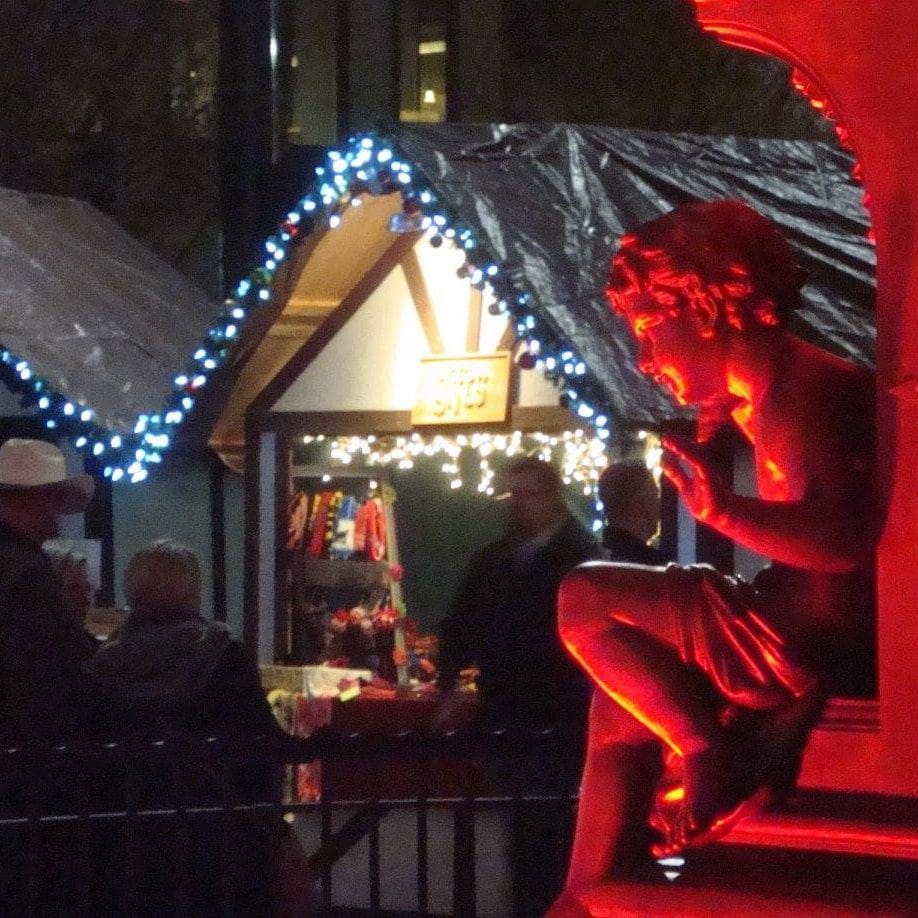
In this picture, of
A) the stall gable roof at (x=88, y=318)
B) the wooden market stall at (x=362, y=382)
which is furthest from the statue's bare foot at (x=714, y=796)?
the stall gable roof at (x=88, y=318)

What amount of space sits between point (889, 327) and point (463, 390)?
314 inches

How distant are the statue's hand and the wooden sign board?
7.52m

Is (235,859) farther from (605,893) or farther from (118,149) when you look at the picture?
(118,149)

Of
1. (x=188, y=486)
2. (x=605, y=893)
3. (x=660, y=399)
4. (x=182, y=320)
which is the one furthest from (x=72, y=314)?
(x=605, y=893)

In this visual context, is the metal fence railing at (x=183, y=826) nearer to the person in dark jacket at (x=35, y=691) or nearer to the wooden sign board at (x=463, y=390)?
the person in dark jacket at (x=35, y=691)

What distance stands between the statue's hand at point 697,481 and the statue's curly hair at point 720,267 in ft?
0.61

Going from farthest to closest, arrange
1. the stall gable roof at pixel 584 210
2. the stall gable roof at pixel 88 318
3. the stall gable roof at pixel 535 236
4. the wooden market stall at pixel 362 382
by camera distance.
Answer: the stall gable roof at pixel 88 318 < the wooden market stall at pixel 362 382 < the stall gable roof at pixel 535 236 < the stall gable roof at pixel 584 210

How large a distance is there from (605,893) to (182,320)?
14.4 m

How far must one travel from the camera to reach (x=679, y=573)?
3203 millimetres

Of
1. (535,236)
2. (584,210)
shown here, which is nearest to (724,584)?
(535,236)

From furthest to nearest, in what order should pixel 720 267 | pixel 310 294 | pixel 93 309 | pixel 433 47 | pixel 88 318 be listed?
1. pixel 433 47
2. pixel 93 309
3. pixel 88 318
4. pixel 310 294
5. pixel 720 267

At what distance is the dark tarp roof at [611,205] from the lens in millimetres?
9250

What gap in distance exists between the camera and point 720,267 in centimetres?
323

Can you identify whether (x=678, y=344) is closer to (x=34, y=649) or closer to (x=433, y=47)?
(x=34, y=649)
